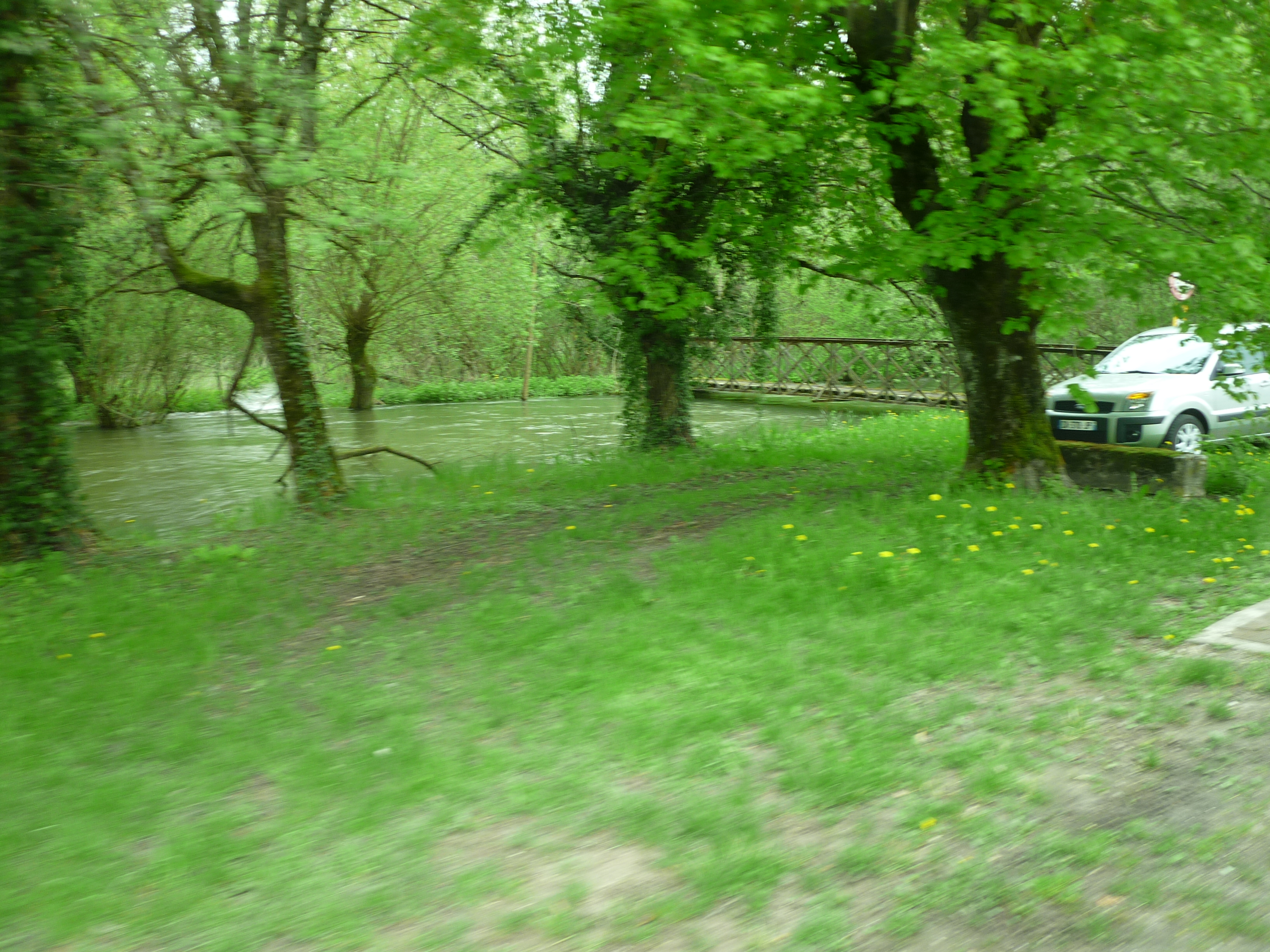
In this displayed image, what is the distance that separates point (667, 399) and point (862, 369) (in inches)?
491

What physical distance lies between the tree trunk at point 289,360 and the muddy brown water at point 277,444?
2.23ft

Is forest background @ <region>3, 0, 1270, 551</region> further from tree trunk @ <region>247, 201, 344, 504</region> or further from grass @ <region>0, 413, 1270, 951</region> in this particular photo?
grass @ <region>0, 413, 1270, 951</region>

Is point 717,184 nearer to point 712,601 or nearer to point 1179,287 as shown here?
point 1179,287

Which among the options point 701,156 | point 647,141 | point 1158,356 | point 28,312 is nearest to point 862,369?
point 1158,356

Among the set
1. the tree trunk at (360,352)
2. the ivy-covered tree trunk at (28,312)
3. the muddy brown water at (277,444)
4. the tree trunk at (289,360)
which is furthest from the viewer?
the tree trunk at (360,352)

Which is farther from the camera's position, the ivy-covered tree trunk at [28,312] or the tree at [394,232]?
the tree at [394,232]

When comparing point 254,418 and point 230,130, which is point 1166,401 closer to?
point 230,130

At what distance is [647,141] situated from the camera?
9.64 metres

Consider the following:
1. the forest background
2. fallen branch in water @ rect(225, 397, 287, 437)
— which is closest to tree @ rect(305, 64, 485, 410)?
the forest background

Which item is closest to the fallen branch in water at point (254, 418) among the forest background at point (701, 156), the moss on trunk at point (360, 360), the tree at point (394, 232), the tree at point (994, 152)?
the forest background at point (701, 156)

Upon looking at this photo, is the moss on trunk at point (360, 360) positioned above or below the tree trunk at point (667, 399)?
above

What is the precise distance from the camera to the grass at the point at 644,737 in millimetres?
2939

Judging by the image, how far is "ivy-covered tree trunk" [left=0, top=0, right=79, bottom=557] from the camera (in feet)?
24.5

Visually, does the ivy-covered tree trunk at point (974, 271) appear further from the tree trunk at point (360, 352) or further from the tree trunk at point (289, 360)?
the tree trunk at point (360, 352)
